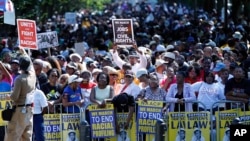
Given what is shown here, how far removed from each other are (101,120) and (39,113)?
1078 millimetres

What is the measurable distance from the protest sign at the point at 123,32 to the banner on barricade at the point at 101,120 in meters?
5.85

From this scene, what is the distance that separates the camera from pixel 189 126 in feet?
55.4

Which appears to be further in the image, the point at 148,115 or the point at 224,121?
the point at 148,115

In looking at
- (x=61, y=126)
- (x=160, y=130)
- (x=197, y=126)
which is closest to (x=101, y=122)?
(x=61, y=126)

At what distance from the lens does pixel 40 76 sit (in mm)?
18500

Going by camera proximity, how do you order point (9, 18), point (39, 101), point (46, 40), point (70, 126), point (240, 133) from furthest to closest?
point (46, 40) < point (9, 18) < point (70, 126) < point (39, 101) < point (240, 133)

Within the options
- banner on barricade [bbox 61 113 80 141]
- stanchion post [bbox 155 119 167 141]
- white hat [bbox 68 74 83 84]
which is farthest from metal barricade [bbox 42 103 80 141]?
stanchion post [bbox 155 119 167 141]

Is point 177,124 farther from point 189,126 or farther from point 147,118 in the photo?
point 147,118

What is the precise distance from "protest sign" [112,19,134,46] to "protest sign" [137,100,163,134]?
590 cm

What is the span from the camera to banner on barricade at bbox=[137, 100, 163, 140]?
16891 mm

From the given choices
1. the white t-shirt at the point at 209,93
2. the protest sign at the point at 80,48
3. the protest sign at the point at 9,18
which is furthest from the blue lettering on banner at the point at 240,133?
the protest sign at the point at 80,48

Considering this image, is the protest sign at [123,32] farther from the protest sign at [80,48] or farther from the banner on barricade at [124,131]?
the banner on barricade at [124,131]

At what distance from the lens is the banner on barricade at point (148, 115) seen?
16.9 m

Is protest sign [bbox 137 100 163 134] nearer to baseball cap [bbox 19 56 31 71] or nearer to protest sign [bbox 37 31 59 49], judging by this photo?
baseball cap [bbox 19 56 31 71]
